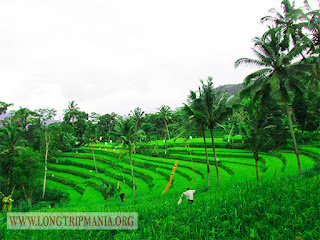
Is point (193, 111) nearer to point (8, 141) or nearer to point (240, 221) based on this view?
point (240, 221)

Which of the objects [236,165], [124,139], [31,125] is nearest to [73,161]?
[31,125]

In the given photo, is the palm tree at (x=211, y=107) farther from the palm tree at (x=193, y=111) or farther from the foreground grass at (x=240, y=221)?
the foreground grass at (x=240, y=221)

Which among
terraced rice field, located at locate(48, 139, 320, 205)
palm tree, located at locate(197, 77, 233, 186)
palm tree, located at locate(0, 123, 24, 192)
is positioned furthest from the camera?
palm tree, located at locate(0, 123, 24, 192)

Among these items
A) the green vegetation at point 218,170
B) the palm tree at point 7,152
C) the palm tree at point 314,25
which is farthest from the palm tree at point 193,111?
the palm tree at point 7,152

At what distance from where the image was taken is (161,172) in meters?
24.2

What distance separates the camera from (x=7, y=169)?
24.8 metres

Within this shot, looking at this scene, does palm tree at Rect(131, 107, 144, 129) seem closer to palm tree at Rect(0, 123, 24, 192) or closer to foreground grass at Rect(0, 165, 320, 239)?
palm tree at Rect(0, 123, 24, 192)

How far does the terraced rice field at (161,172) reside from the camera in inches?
679

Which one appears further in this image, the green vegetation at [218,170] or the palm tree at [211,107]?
the palm tree at [211,107]

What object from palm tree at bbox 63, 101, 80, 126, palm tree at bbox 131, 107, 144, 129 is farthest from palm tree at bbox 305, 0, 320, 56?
palm tree at bbox 63, 101, 80, 126

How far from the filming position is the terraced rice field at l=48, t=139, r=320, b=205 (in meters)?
17.2

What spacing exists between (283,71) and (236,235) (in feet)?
43.5

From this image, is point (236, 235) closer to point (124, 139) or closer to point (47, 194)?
point (124, 139)

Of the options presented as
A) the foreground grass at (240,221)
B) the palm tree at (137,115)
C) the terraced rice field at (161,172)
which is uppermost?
the palm tree at (137,115)
